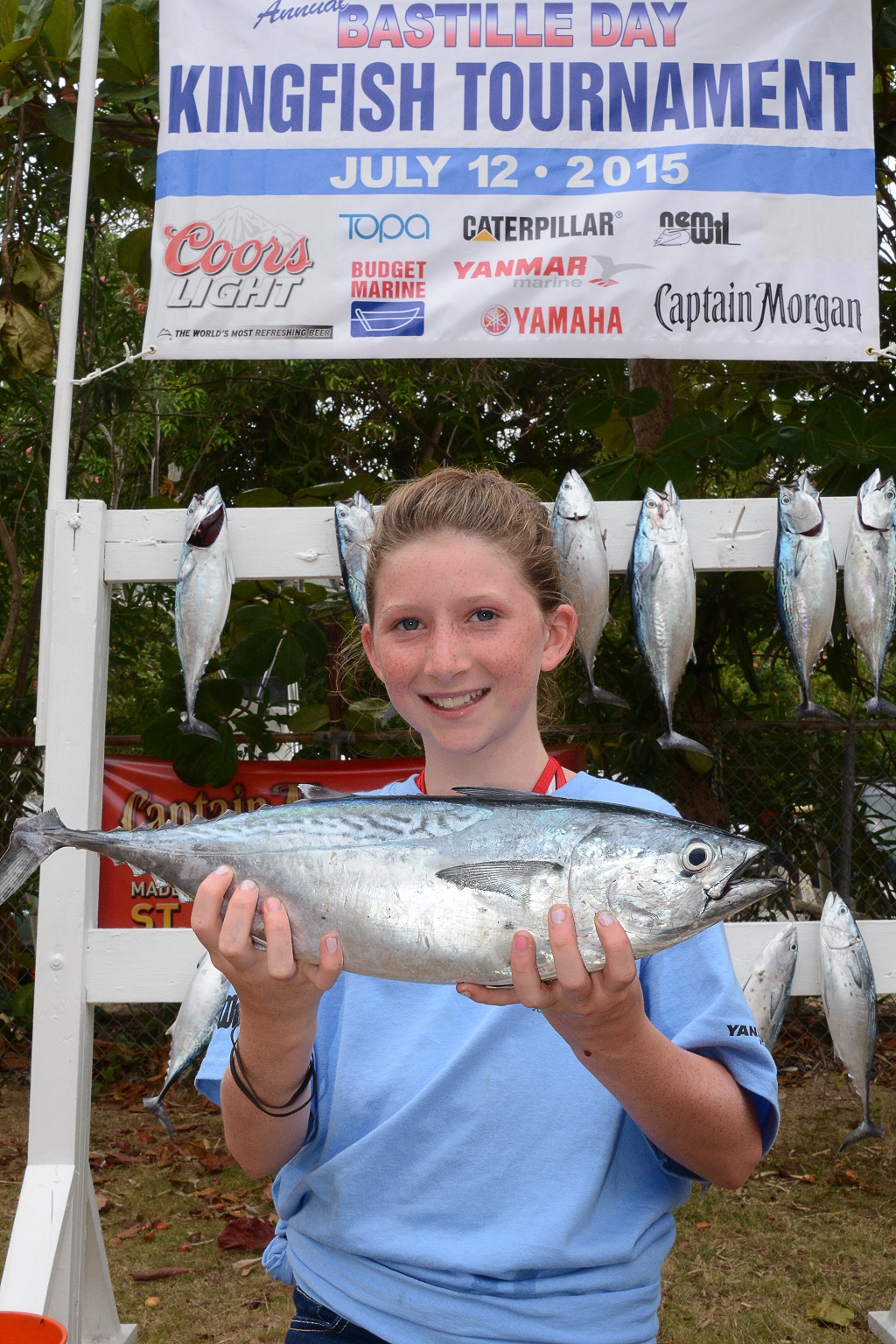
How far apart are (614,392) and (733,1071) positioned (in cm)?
239

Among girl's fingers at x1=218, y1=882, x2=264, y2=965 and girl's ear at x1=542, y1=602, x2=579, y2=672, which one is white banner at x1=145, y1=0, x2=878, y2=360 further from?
girl's fingers at x1=218, y1=882, x2=264, y2=965

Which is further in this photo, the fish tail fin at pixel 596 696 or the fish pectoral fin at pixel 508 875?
A: the fish tail fin at pixel 596 696

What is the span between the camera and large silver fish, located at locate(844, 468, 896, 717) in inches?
104

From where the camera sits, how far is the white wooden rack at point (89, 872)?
8.41 ft

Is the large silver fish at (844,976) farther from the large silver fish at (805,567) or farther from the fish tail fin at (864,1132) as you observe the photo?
the large silver fish at (805,567)

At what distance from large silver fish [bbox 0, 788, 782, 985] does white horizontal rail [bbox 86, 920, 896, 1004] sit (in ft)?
3.56

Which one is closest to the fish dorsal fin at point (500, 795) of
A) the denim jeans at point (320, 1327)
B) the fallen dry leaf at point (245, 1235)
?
the denim jeans at point (320, 1327)

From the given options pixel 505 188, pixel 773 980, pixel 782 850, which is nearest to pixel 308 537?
pixel 505 188

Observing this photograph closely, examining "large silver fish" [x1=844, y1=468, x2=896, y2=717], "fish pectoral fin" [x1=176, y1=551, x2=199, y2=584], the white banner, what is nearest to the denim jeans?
"fish pectoral fin" [x1=176, y1=551, x2=199, y2=584]

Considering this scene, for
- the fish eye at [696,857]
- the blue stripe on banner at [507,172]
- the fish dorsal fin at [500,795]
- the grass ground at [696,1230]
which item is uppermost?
the blue stripe on banner at [507,172]

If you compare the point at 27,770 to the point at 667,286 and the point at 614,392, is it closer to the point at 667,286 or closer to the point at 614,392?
the point at 614,392

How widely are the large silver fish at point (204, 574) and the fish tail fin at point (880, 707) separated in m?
1.45

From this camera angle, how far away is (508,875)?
139 cm

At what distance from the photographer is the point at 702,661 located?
554 cm
